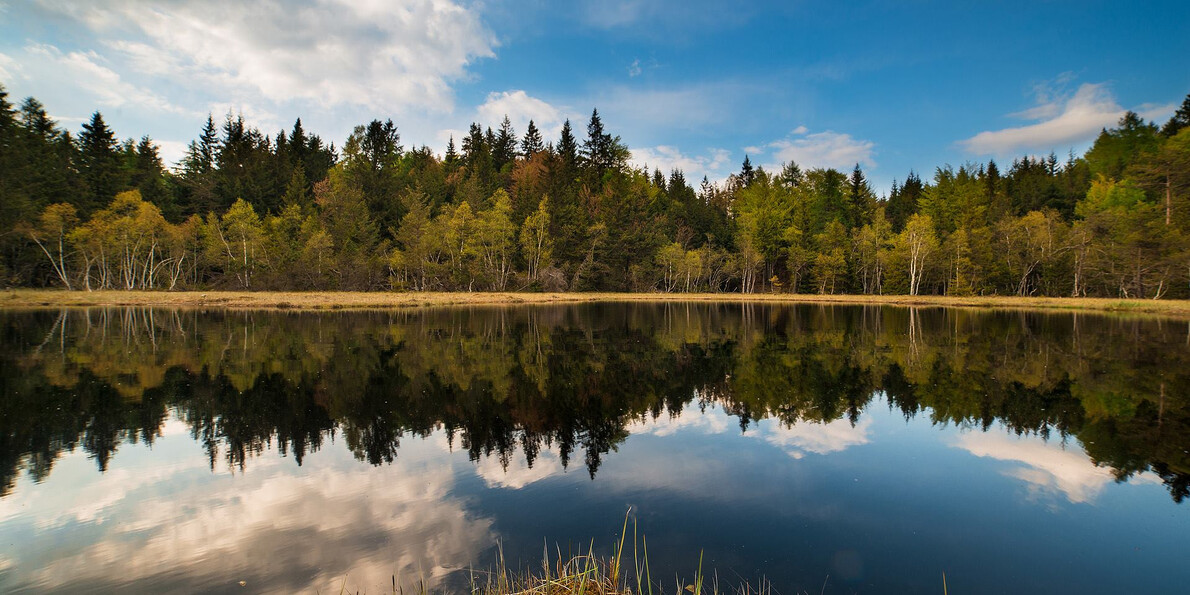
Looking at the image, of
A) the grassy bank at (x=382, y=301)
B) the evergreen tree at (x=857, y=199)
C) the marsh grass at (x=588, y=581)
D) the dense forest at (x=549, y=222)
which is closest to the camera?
the marsh grass at (x=588, y=581)

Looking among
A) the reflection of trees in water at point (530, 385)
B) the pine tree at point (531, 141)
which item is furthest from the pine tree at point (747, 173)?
the reflection of trees in water at point (530, 385)

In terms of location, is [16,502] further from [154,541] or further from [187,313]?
[187,313]

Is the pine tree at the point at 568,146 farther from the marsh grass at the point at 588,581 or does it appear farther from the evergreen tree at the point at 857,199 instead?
the marsh grass at the point at 588,581

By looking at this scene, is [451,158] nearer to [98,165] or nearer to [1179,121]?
[98,165]

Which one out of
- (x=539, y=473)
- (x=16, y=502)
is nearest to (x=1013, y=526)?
(x=539, y=473)

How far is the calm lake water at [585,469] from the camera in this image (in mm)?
5992

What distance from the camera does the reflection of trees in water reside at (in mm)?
10703

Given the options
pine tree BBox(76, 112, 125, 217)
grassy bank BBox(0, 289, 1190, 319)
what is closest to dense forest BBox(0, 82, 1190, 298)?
pine tree BBox(76, 112, 125, 217)

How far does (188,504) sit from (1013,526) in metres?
12.0

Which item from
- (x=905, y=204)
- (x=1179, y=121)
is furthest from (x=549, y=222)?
(x=1179, y=121)

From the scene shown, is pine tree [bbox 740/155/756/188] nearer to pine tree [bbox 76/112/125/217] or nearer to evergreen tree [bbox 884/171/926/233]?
evergreen tree [bbox 884/171/926/233]

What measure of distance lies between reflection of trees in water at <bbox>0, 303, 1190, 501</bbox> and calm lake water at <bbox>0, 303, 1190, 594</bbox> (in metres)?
0.13

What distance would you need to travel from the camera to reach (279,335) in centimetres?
2617

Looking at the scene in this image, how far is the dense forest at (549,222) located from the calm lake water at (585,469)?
5230cm
